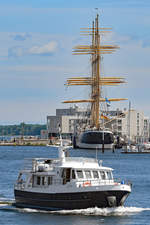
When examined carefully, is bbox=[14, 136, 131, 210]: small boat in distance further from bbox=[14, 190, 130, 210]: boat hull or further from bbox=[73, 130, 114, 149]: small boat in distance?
bbox=[73, 130, 114, 149]: small boat in distance

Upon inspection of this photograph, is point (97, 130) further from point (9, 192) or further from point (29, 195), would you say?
point (29, 195)

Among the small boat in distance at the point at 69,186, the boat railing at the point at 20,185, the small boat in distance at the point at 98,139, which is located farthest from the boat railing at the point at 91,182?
the small boat in distance at the point at 98,139

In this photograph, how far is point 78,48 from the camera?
197250mm

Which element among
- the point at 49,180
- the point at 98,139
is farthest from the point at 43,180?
the point at 98,139

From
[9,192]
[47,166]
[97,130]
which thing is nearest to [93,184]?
[47,166]

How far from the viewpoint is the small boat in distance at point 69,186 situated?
4550cm

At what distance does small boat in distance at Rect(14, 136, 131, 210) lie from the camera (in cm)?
4550

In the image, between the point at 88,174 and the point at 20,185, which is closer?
the point at 88,174

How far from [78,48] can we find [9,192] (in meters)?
138

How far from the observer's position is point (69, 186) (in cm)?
4606

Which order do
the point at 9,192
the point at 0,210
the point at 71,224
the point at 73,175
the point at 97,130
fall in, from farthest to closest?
the point at 97,130 < the point at 9,192 < the point at 0,210 < the point at 73,175 < the point at 71,224

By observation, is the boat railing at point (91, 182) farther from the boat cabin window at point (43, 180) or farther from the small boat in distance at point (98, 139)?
the small boat in distance at point (98, 139)

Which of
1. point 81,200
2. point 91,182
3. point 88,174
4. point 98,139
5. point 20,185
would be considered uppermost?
point 98,139

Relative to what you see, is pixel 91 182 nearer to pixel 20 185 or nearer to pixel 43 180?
pixel 43 180
